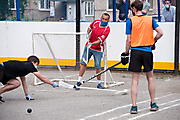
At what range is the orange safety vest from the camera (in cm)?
549

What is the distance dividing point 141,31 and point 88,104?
69.0 inches

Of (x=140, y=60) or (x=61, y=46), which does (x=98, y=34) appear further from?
(x=140, y=60)

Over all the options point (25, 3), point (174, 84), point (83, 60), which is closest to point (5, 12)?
point (25, 3)

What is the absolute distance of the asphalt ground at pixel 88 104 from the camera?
5.47 m

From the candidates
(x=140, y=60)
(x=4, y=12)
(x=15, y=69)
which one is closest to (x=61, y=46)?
(x=15, y=69)

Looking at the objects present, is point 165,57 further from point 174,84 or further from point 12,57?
point 12,57

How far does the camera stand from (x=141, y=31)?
5.51 meters

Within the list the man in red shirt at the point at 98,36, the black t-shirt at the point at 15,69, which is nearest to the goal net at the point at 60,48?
the man in red shirt at the point at 98,36

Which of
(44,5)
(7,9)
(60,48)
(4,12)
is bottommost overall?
(60,48)

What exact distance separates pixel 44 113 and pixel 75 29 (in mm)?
5651

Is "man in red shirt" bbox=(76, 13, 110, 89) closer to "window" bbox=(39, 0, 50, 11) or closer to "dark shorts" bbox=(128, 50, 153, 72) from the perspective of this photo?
"dark shorts" bbox=(128, 50, 153, 72)

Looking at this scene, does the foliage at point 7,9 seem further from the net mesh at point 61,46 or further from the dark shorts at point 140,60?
the dark shorts at point 140,60

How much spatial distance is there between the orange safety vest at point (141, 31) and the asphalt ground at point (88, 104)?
46.4 inches

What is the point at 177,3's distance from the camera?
31.9 feet
